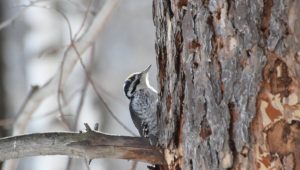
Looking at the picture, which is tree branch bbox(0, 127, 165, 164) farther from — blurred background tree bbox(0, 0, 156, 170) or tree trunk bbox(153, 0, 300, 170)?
blurred background tree bbox(0, 0, 156, 170)

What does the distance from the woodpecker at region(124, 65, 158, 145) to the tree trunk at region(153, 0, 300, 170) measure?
0.16 m

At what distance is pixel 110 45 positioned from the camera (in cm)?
783

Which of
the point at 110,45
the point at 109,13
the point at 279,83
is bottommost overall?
the point at 279,83

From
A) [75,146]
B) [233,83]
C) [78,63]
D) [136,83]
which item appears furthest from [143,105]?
[78,63]

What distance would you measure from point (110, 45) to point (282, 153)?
639 centimetres

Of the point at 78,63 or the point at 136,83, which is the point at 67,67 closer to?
the point at 136,83

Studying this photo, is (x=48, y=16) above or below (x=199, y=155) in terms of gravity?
above

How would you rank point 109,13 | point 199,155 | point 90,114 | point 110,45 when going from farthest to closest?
point 110,45 < point 90,114 < point 109,13 < point 199,155

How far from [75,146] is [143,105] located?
1.99ft

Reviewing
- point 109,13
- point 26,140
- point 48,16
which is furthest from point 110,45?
point 26,140

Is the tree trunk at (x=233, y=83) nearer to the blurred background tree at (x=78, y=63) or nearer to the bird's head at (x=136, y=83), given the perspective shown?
the bird's head at (x=136, y=83)

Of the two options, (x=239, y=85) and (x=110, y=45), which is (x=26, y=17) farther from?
(x=239, y=85)

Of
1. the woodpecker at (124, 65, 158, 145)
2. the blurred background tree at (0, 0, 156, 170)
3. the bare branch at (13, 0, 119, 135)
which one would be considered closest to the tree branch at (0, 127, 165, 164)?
the woodpecker at (124, 65, 158, 145)

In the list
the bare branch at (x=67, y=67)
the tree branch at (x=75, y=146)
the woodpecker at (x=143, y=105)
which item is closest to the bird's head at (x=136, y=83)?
the woodpecker at (x=143, y=105)
